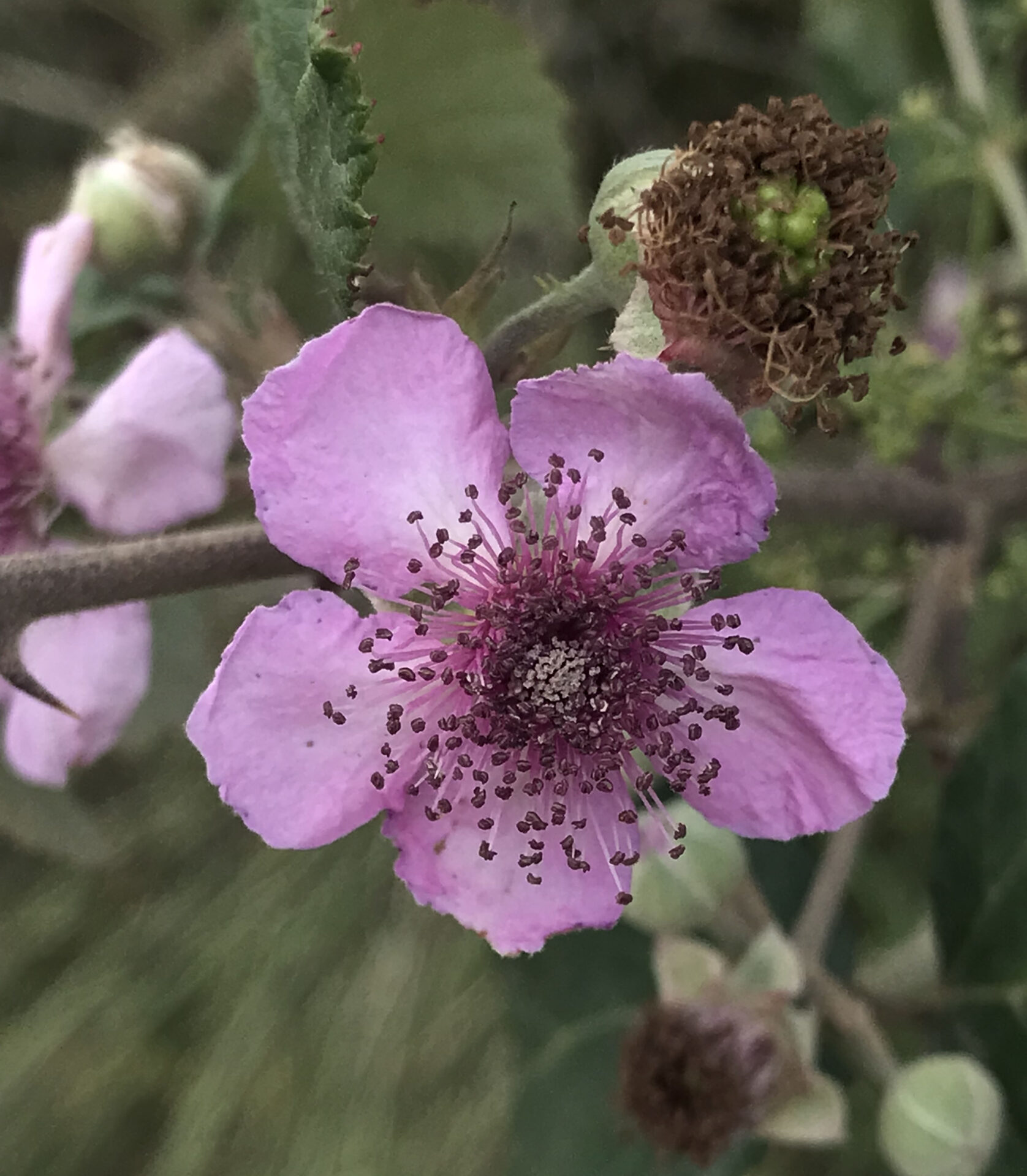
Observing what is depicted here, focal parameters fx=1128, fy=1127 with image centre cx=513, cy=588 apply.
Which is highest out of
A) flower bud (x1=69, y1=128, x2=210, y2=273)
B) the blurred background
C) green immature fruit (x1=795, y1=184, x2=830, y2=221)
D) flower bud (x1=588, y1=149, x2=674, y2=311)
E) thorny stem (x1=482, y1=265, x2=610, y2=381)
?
green immature fruit (x1=795, y1=184, x2=830, y2=221)

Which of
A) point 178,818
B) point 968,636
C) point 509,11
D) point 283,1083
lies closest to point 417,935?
point 283,1083

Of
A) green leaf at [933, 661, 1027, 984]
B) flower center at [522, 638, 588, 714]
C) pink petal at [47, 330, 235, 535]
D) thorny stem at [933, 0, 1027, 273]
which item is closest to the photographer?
flower center at [522, 638, 588, 714]

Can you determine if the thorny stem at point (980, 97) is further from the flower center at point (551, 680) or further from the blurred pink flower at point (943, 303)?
the flower center at point (551, 680)

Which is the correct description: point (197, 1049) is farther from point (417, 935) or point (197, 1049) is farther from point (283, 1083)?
point (417, 935)

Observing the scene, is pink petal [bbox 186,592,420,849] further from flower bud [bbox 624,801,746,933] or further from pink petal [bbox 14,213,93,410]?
pink petal [bbox 14,213,93,410]

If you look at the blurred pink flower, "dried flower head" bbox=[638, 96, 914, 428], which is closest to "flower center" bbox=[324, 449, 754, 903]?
"dried flower head" bbox=[638, 96, 914, 428]

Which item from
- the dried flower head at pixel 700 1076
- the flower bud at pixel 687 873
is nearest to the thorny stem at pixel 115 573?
the flower bud at pixel 687 873
